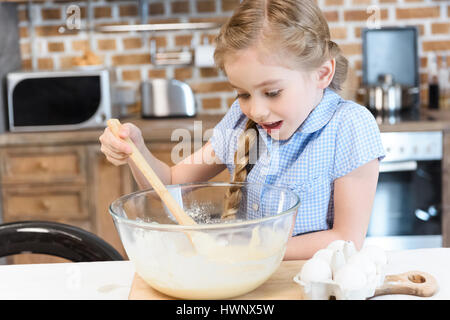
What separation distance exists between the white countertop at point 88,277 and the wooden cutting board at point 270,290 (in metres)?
0.06

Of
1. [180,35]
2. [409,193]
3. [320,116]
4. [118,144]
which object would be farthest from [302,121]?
A: [180,35]

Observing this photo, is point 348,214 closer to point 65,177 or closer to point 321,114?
point 321,114

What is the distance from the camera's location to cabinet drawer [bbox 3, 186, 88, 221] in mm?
2680

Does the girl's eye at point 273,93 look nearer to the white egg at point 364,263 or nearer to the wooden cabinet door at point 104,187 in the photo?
the white egg at point 364,263

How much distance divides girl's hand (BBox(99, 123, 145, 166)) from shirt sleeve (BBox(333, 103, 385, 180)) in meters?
0.40

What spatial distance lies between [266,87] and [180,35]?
208cm

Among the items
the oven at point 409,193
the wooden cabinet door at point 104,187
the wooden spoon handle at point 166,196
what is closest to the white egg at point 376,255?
the wooden spoon handle at point 166,196

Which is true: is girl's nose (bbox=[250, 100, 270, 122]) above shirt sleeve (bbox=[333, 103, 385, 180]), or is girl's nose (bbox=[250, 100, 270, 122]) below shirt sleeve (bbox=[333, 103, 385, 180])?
above

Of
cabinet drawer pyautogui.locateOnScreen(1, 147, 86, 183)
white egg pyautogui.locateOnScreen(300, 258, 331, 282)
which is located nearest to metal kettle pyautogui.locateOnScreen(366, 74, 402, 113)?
cabinet drawer pyautogui.locateOnScreen(1, 147, 86, 183)

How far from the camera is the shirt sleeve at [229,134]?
4.61ft

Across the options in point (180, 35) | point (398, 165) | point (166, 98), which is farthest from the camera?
point (180, 35)

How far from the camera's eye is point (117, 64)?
308 cm

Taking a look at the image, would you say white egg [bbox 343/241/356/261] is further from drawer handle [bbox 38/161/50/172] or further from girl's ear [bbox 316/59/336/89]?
drawer handle [bbox 38/161/50/172]

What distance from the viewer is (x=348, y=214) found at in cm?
111
